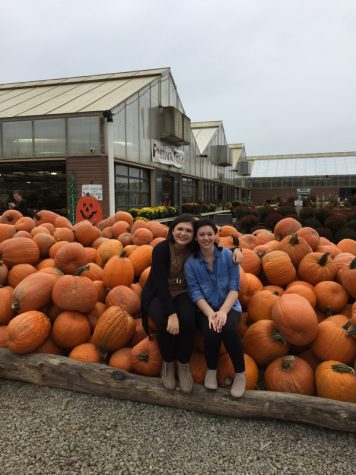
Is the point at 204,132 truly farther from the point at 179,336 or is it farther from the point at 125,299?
the point at 179,336

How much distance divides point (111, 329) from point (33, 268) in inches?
51.3

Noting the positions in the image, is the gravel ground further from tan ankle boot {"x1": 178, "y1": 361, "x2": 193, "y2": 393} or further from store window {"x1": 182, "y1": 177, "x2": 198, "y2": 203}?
store window {"x1": 182, "y1": 177, "x2": 198, "y2": 203}

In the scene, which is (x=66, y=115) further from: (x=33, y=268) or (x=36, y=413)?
(x=36, y=413)

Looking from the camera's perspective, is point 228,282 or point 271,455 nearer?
point 271,455

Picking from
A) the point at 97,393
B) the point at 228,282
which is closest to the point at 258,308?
the point at 228,282

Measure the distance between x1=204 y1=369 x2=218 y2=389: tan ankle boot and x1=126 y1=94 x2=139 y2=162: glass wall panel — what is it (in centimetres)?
1349

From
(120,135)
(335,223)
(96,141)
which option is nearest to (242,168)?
(120,135)

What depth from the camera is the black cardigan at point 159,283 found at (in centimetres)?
259

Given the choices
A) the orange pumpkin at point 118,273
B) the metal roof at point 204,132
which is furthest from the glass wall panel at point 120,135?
the metal roof at point 204,132

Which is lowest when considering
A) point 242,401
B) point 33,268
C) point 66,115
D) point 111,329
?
point 242,401

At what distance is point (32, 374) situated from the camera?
9.37 ft

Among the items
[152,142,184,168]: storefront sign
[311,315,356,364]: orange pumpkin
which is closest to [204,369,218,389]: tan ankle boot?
[311,315,356,364]: orange pumpkin

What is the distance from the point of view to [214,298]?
8.81 feet

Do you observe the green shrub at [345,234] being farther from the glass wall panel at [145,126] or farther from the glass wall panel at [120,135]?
the glass wall panel at [145,126]
